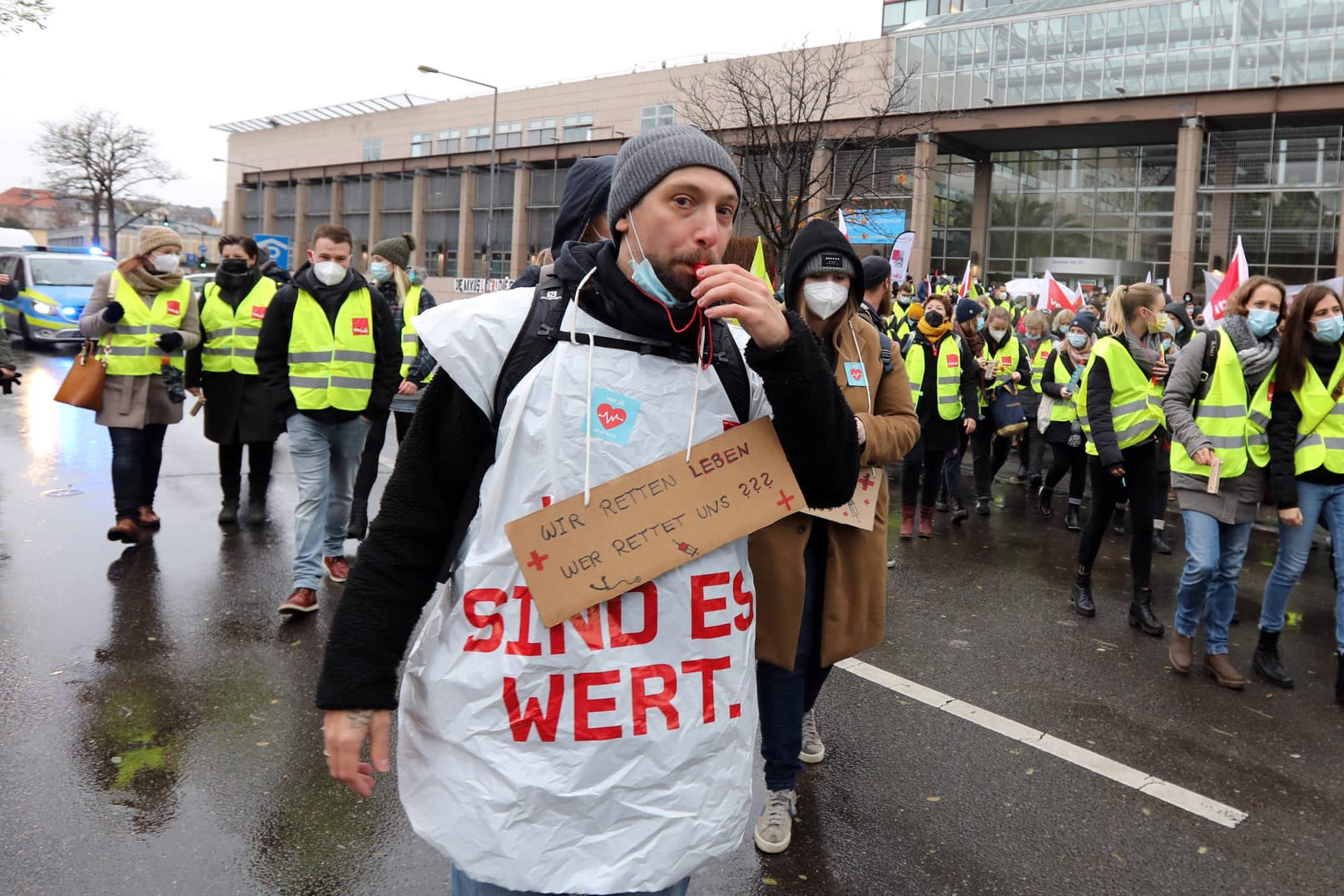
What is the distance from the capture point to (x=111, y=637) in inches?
207

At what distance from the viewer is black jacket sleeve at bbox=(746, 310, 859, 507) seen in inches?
73.7

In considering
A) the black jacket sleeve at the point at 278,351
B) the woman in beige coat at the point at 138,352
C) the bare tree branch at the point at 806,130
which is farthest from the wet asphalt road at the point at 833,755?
the bare tree branch at the point at 806,130

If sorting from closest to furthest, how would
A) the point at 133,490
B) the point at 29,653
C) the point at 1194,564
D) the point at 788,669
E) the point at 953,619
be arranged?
the point at 788,669 < the point at 29,653 < the point at 1194,564 < the point at 953,619 < the point at 133,490

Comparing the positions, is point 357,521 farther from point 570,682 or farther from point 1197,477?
point 570,682

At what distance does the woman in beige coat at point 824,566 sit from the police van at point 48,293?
21083mm

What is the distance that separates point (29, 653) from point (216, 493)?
3.97 meters

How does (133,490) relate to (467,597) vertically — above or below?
below

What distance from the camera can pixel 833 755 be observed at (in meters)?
4.27

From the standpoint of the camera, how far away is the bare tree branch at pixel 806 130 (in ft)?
71.8

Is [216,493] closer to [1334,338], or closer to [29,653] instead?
[29,653]

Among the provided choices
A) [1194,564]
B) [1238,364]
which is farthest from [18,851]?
[1238,364]

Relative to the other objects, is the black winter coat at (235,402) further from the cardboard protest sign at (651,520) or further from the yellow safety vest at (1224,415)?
the cardboard protest sign at (651,520)

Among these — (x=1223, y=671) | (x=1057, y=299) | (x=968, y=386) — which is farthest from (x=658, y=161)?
(x=1057, y=299)

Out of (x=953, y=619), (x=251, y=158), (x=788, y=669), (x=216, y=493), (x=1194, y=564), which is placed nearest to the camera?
(x=788, y=669)
